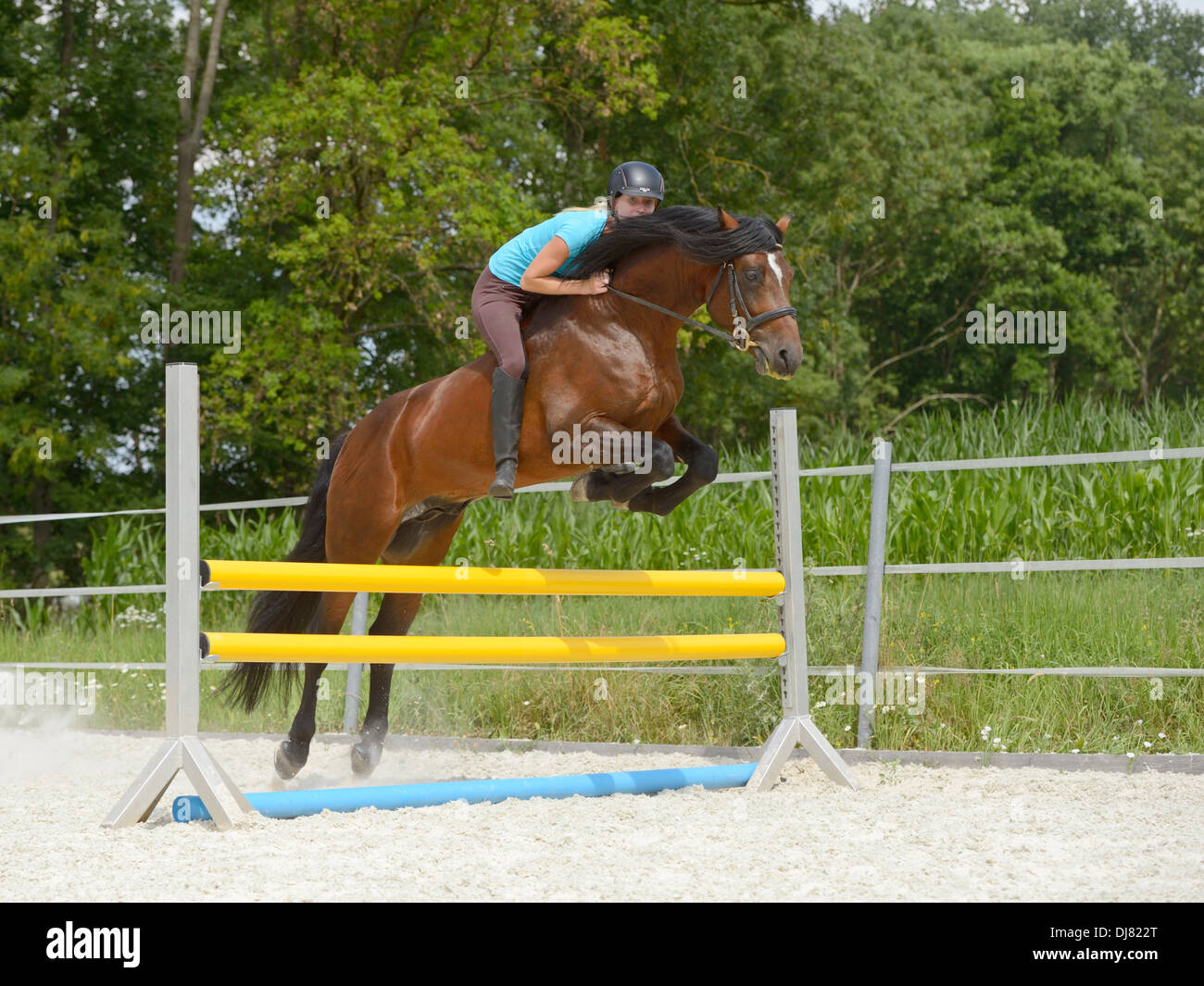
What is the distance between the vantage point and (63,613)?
1135cm

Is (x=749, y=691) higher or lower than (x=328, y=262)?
lower

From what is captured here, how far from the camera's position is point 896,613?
6.34 metres

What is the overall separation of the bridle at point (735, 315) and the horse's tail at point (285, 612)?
63.2 inches

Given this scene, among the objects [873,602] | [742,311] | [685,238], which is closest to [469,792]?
[742,311]

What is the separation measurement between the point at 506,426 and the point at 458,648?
0.75m

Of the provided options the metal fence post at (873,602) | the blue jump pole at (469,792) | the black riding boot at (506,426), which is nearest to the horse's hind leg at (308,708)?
the blue jump pole at (469,792)

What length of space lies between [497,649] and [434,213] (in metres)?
10.0

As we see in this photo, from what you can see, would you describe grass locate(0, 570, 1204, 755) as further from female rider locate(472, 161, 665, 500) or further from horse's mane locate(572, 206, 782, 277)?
horse's mane locate(572, 206, 782, 277)

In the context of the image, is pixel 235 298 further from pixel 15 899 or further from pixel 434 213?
pixel 15 899

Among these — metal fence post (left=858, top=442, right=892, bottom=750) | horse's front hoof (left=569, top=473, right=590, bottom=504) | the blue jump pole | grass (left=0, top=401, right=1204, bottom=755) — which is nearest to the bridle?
horse's front hoof (left=569, top=473, right=590, bottom=504)

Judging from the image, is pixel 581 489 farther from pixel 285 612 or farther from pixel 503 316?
pixel 285 612

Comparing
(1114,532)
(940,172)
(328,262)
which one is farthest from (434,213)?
(940,172)

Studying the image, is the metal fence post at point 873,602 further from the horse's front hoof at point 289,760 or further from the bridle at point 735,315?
the horse's front hoof at point 289,760

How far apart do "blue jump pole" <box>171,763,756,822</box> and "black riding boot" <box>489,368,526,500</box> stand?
0.99 meters
